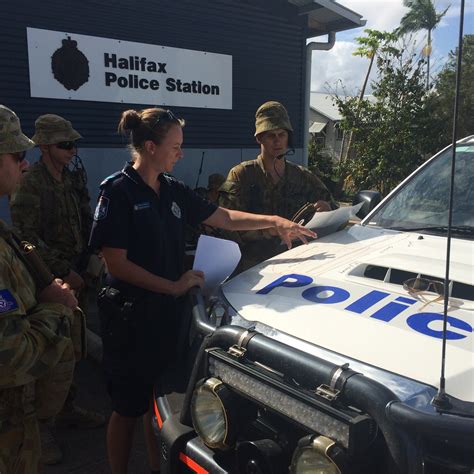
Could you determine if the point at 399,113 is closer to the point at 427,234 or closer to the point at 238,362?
the point at 427,234

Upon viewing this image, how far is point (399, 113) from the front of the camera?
1295 cm

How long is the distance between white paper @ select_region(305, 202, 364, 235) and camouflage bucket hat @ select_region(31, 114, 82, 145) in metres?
1.72

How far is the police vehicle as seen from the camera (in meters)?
1.40

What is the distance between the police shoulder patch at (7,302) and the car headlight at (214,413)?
687mm

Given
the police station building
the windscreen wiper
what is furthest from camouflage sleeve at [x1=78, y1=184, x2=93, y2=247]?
the police station building

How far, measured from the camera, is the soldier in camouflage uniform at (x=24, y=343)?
160cm

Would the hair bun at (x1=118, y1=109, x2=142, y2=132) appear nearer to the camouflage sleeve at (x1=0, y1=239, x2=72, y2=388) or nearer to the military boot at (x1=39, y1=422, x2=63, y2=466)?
the camouflage sleeve at (x1=0, y1=239, x2=72, y2=388)

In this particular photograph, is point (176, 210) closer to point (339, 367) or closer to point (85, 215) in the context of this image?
point (339, 367)

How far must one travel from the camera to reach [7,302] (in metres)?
1.58

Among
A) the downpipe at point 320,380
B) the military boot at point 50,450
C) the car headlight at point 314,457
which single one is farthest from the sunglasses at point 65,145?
the car headlight at point 314,457

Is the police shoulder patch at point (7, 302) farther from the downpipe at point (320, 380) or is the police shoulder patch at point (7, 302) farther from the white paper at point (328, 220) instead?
the white paper at point (328, 220)

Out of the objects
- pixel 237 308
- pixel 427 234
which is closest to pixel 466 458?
pixel 237 308

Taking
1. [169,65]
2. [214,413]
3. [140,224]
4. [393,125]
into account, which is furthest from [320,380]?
[393,125]

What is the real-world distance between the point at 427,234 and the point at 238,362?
4.22ft
